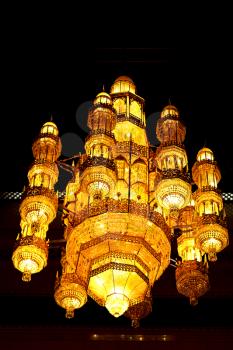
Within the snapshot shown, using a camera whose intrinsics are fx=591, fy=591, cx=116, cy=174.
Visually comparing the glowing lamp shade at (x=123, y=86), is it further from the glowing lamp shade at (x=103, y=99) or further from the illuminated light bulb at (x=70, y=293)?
the illuminated light bulb at (x=70, y=293)

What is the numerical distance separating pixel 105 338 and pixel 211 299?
145 centimetres

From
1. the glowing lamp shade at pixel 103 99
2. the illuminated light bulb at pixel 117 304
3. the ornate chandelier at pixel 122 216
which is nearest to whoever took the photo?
the illuminated light bulb at pixel 117 304

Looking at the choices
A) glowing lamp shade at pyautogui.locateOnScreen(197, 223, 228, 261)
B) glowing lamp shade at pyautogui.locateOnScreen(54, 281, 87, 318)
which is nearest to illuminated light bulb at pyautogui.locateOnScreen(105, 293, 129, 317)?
glowing lamp shade at pyautogui.locateOnScreen(54, 281, 87, 318)

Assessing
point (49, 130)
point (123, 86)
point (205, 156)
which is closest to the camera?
point (205, 156)

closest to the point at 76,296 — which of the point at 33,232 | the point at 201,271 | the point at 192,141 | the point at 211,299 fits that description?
the point at 33,232

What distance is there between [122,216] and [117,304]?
1.97 ft

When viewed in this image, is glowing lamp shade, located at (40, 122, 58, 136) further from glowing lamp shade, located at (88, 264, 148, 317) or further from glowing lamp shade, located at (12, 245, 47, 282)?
glowing lamp shade, located at (88, 264, 148, 317)

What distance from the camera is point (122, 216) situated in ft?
13.5

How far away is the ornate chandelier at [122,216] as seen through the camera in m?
4.10

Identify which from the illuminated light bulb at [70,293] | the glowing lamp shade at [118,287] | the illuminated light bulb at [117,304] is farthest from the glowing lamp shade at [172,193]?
the illuminated light bulb at [70,293]

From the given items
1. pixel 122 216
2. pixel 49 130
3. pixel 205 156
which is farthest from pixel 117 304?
pixel 49 130

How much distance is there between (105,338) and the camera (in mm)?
7371

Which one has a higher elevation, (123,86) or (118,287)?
(123,86)

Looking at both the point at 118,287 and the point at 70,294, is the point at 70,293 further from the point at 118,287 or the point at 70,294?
the point at 118,287
